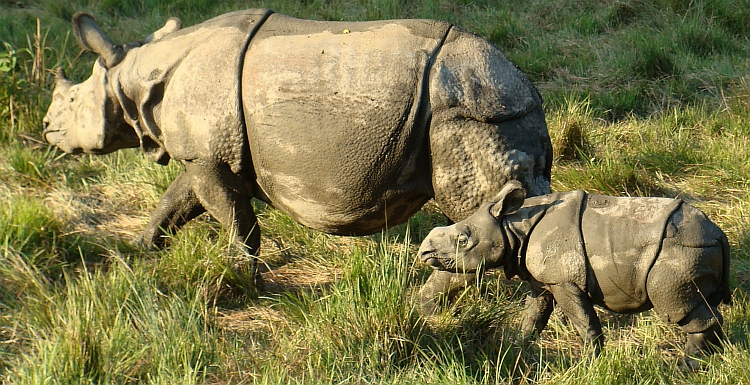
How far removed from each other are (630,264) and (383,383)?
116cm

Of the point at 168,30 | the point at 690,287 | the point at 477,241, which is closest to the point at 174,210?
the point at 168,30

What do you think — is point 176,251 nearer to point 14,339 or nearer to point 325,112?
point 14,339

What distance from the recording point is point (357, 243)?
5.66 m

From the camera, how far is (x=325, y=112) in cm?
444

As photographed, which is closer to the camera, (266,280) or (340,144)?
(340,144)

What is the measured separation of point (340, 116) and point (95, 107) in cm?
164

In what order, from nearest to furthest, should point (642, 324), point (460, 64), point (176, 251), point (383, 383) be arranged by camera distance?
point (383, 383)
point (460, 64)
point (642, 324)
point (176, 251)

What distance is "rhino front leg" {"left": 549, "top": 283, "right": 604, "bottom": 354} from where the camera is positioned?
4121 millimetres

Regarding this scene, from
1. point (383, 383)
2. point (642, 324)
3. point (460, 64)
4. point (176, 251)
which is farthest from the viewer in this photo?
point (176, 251)

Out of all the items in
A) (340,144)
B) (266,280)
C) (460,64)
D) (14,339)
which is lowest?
(266,280)

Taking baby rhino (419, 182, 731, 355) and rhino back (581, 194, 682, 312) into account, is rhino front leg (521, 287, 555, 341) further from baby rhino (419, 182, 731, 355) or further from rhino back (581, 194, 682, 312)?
rhino back (581, 194, 682, 312)

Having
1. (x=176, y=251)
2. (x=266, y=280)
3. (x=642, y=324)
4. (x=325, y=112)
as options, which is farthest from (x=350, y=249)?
(x=642, y=324)

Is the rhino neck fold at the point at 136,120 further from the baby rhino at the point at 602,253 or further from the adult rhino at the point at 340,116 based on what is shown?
the baby rhino at the point at 602,253

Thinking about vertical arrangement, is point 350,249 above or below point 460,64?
below
